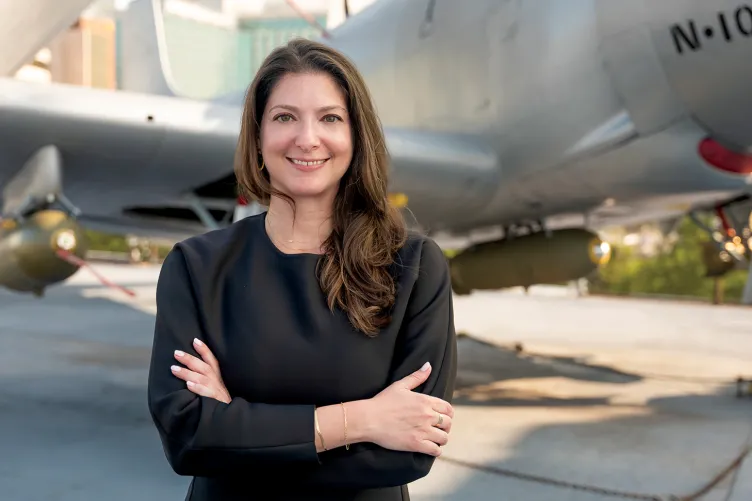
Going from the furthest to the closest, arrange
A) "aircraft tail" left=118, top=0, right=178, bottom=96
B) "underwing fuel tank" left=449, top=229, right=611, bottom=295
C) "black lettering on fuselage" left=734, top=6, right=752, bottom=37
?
"aircraft tail" left=118, top=0, right=178, bottom=96
"underwing fuel tank" left=449, top=229, right=611, bottom=295
"black lettering on fuselage" left=734, top=6, right=752, bottom=37

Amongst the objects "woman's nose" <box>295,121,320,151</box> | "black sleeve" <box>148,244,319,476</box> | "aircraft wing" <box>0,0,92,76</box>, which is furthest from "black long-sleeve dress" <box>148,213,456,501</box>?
"aircraft wing" <box>0,0,92,76</box>

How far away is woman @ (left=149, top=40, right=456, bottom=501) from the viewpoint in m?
1.38

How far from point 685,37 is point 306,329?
4156mm

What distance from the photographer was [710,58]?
15.3 ft

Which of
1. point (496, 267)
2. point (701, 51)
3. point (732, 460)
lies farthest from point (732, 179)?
point (496, 267)

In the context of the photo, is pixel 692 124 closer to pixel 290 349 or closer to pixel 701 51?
pixel 701 51

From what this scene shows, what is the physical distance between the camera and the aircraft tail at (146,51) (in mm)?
12359

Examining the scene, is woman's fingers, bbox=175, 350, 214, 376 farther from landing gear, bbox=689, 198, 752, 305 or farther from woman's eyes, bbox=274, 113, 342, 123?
landing gear, bbox=689, 198, 752, 305

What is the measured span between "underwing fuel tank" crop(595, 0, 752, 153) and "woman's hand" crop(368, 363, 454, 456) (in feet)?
13.0

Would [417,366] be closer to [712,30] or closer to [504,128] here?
[712,30]

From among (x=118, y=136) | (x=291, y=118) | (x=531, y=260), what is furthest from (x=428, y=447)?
(x=531, y=260)

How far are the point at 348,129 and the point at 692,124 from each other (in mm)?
4323

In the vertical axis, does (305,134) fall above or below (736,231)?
above

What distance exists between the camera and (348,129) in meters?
1.53
